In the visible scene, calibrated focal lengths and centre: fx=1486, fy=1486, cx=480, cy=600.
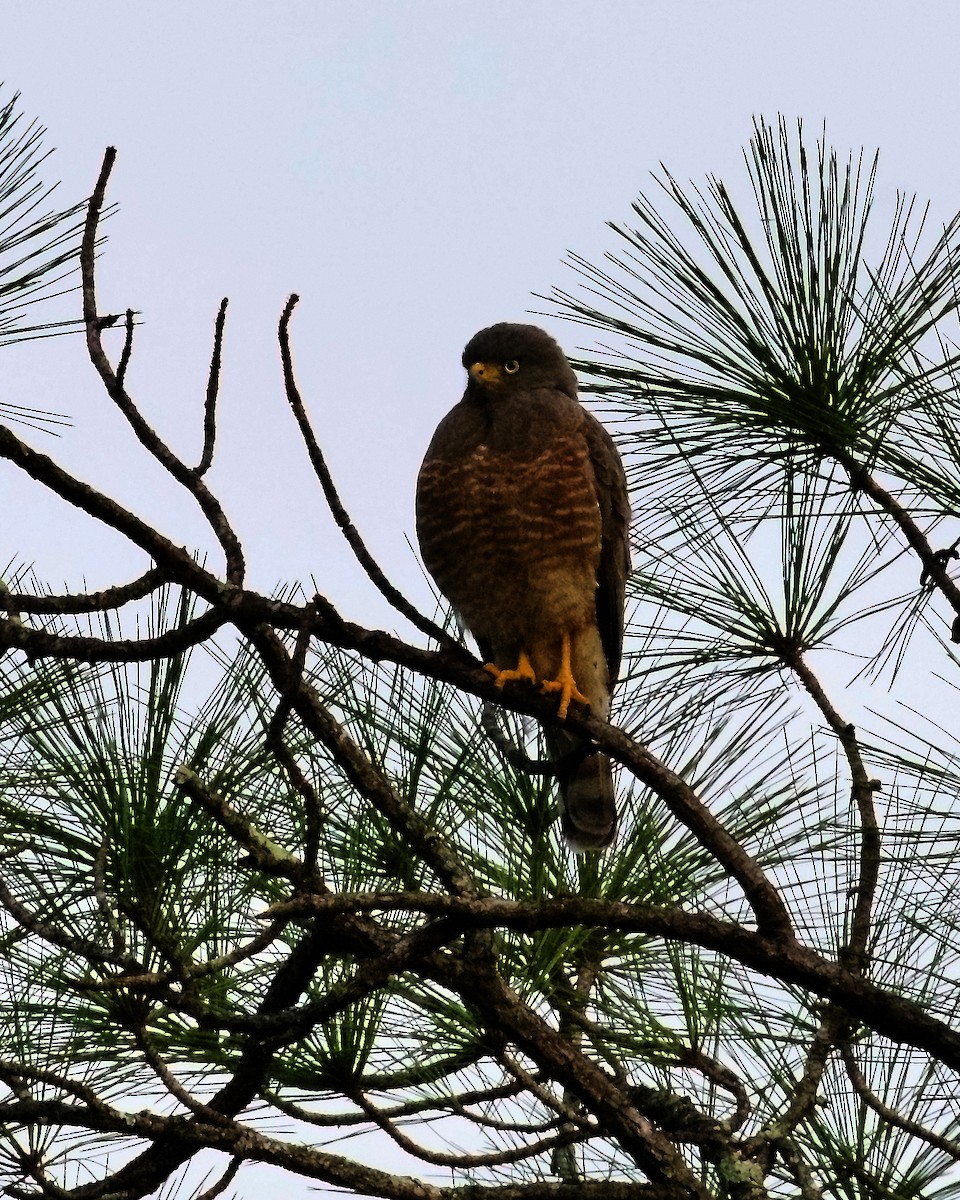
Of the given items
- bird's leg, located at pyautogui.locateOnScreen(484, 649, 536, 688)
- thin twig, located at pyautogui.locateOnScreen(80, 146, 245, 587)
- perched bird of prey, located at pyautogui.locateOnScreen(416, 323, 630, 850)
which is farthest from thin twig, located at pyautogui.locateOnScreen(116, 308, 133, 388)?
perched bird of prey, located at pyautogui.locateOnScreen(416, 323, 630, 850)

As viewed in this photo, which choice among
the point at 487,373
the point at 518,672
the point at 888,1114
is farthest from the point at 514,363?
the point at 888,1114

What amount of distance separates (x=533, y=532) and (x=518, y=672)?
1.21 feet

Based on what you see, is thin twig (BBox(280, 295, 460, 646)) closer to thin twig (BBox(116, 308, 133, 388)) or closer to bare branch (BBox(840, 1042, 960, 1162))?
thin twig (BBox(116, 308, 133, 388))

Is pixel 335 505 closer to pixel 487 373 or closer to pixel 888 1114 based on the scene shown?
pixel 888 1114

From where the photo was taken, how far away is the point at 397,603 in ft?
8.43

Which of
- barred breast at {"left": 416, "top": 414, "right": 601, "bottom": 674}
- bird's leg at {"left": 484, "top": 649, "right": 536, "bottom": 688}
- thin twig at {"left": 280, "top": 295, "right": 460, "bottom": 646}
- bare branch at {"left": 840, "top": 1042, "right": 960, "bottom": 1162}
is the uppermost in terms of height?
barred breast at {"left": 416, "top": 414, "right": 601, "bottom": 674}

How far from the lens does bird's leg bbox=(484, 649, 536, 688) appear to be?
10.4 feet

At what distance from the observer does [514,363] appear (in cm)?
413

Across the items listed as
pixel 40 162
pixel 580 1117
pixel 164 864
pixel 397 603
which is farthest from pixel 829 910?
pixel 40 162

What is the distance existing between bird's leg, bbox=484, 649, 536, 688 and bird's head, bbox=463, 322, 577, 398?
731 mm

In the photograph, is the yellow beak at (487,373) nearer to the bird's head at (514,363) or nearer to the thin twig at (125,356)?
the bird's head at (514,363)

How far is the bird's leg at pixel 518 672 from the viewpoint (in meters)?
3.16

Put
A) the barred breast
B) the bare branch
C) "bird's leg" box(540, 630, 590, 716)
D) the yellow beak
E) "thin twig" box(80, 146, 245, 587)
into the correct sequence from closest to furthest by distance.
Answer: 1. "thin twig" box(80, 146, 245, 587)
2. the bare branch
3. "bird's leg" box(540, 630, 590, 716)
4. the barred breast
5. the yellow beak

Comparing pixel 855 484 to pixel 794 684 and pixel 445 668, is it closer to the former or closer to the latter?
pixel 794 684
